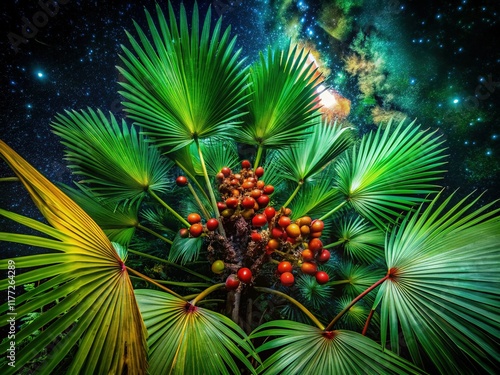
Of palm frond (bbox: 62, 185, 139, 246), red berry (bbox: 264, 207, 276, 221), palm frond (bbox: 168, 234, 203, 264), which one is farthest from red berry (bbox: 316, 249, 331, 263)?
palm frond (bbox: 62, 185, 139, 246)

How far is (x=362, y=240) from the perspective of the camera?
5.60 ft

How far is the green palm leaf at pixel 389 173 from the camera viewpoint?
1104 millimetres

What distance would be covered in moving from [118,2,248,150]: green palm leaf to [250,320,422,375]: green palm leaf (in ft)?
3.00

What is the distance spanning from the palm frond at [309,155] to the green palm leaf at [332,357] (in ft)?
3.28

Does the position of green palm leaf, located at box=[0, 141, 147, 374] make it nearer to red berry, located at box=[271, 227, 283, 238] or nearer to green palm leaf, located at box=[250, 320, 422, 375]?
green palm leaf, located at box=[250, 320, 422, 375]

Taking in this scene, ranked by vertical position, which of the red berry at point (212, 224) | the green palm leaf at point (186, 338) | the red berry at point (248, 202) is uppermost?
the red berry at point (248, 202)

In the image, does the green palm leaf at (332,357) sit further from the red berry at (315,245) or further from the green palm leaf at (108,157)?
the green palm leaf at (108,157)

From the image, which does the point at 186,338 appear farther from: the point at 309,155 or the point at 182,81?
the point at 309,155

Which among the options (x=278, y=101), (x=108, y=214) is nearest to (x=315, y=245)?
(x=278, y=101)

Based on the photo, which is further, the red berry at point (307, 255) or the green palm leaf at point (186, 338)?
the red berry at point (307, 255)

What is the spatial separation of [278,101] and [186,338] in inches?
43.8

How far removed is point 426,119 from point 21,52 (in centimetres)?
465

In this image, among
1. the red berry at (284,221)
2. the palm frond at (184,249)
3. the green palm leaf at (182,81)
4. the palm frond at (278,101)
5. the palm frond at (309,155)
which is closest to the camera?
the green palm leaf at (182,81)

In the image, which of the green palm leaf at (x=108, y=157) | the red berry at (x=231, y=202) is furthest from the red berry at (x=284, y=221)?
the green palm leaf at (x=108, y=157)
